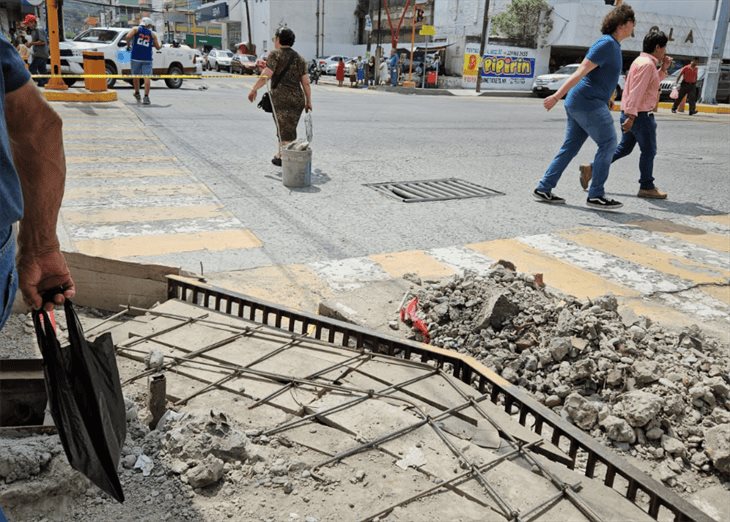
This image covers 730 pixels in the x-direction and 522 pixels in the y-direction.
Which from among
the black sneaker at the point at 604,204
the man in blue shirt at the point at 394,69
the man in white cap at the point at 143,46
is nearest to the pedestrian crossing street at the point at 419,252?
the black sneaker at the point at 604,204

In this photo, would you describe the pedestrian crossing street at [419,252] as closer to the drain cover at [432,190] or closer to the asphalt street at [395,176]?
the asphalt street at [395,176]

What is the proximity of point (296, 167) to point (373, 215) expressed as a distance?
1391mm

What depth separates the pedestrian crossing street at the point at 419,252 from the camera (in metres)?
4.61

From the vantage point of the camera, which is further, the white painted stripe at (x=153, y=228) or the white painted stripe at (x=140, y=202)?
the white painted stripe at (x=140, y=202)

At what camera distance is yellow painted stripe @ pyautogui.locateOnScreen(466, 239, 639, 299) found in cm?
472

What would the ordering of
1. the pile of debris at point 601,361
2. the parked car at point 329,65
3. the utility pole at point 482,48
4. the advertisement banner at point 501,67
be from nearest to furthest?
the pile of debris at point 601,361
the utility pole at point 482,48
the advertisement banner at point 501,67
the parked car at point 329,65

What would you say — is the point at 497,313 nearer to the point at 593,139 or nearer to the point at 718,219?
the point at 593,139

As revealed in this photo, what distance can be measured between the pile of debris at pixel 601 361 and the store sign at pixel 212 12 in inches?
2843

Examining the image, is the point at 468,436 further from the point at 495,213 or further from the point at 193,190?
the point at 193,190

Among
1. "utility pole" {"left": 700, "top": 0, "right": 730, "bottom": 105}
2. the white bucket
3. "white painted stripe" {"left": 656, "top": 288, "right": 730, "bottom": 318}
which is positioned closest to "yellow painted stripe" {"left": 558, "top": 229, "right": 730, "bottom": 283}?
"white painted stripe" {"left": 656, "top": 288, "right": 730, "bottom": 318}

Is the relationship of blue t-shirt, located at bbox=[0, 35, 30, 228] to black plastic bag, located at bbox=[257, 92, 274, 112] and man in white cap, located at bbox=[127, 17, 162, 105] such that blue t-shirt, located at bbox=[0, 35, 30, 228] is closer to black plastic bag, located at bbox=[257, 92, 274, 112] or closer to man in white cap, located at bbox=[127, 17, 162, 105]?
black plastic bag, located at bbox=[257, 92, 274, 112]

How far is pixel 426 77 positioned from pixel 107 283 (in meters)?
34.5

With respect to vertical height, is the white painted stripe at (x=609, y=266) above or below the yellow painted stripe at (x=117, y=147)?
below

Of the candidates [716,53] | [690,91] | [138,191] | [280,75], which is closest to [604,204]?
[280,75]
